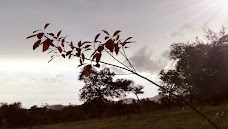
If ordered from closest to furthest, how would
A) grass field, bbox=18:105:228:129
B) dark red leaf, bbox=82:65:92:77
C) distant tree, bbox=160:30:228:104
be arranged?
dark red leaf, bbox=82:65:92:77 < grass field, bbox=18:105:228:129 < distant tree, bbox=160:30:228:104

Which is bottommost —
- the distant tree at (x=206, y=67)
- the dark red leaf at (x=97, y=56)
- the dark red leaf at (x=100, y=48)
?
the dark red leaf at (x=97, y=56)

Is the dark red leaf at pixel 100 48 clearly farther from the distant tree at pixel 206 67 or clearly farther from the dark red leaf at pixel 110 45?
the distant tree at pixel 206 67

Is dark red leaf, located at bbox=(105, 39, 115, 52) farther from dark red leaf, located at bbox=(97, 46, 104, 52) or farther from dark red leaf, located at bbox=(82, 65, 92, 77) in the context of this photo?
dark red leaf, located at bbox=(82, 65, 92, 77)

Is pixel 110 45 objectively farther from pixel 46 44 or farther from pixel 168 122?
pixel 168 122

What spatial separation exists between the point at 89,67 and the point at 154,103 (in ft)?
211

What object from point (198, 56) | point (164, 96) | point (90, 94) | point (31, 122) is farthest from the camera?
point (90, 94)

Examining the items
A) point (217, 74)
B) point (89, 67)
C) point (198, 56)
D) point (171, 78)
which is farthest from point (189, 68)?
point (89, 67)

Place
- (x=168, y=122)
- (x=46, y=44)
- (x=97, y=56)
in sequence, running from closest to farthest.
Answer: (x=97, y=56) → (x=46, y=44) → (x=168, y=122)

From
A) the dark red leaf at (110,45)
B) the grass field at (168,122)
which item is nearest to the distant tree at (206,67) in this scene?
the grass field at (168,122)

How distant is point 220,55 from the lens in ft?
153

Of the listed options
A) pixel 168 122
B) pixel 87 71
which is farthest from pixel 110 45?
pixel 168 122

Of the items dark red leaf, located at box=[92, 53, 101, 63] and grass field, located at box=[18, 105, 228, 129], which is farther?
grass field, located at box=[18, 105, 228, 129]

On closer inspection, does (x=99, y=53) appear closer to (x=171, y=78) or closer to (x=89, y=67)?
(x=89, y=67)

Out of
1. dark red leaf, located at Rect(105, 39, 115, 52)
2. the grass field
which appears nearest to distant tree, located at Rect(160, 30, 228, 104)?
the grass field
